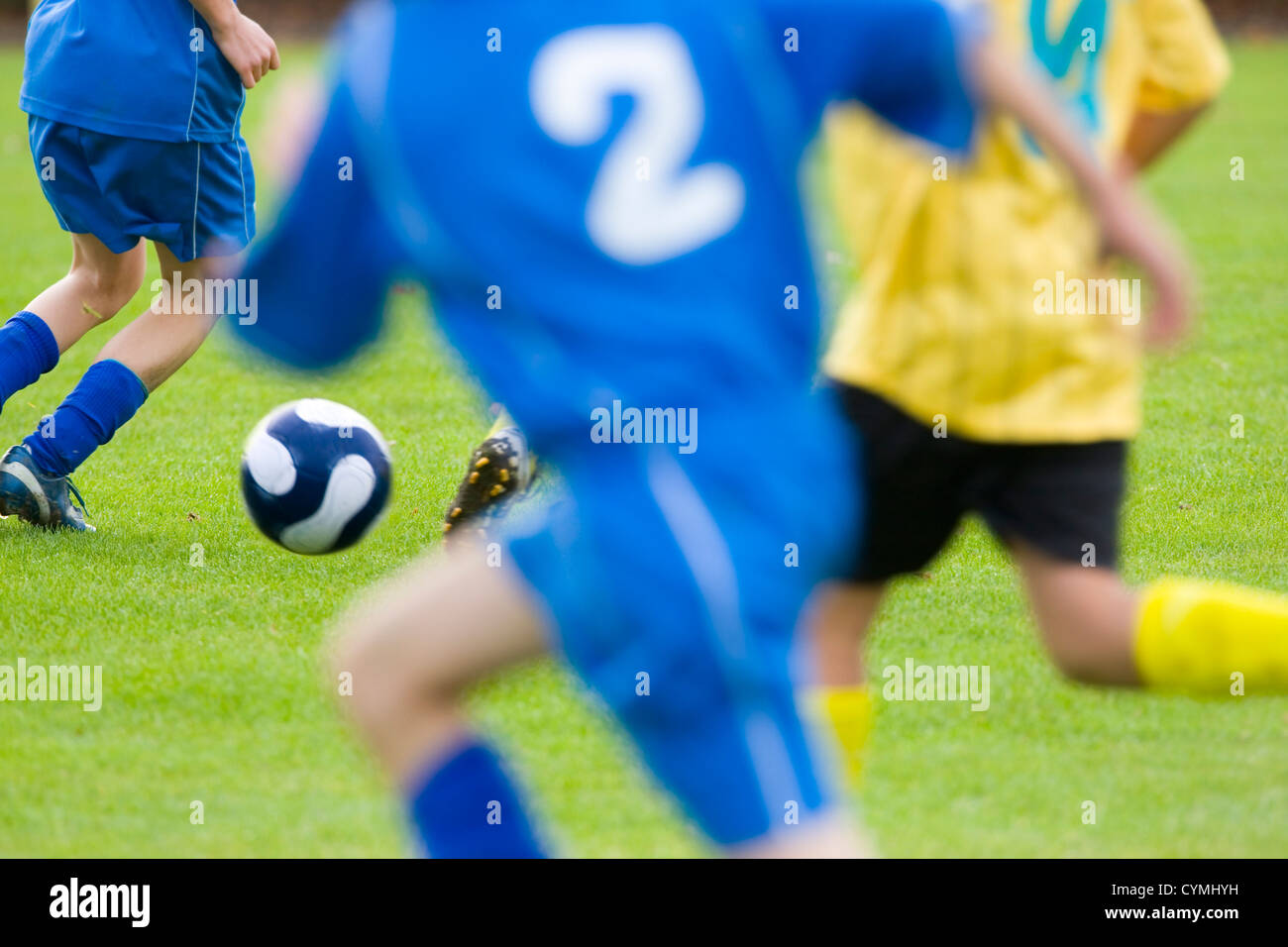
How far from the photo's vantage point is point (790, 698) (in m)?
2.02

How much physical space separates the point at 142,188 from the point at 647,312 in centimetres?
357

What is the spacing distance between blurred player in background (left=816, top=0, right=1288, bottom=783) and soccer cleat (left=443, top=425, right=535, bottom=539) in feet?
6.28

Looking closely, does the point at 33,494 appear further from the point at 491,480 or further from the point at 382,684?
the point at 382,684

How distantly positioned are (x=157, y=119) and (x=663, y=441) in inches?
141

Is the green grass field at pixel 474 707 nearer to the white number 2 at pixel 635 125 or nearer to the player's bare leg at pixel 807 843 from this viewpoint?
the white number 2 at pixel 635 125

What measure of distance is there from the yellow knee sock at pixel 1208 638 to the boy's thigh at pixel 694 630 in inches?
43.1

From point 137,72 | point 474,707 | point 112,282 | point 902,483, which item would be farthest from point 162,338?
point 902,483

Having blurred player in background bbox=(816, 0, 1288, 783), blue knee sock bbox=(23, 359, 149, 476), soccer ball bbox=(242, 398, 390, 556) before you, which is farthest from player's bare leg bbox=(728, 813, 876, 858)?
blue knee sock bbox=(23, 359, 149, 476)

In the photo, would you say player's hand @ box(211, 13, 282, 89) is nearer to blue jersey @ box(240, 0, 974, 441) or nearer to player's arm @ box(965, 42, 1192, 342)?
blue jersey @ box(240, 0, 974, 441)

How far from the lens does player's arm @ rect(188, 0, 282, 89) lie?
5117 mm

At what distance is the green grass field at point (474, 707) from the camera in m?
3.36

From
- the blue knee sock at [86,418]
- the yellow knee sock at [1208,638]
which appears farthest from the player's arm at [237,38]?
the yellow knee sock at [1208,638]
